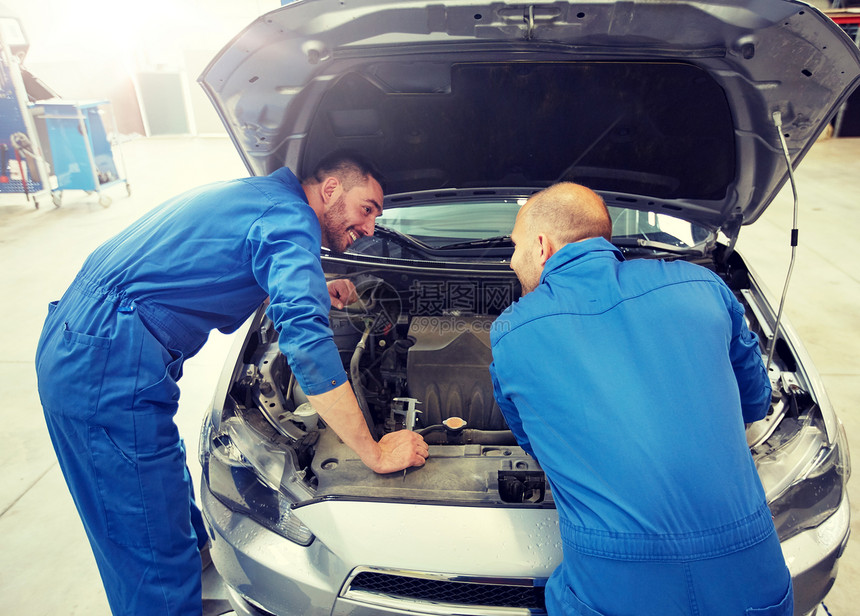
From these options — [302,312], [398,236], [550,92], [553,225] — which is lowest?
[398,236]

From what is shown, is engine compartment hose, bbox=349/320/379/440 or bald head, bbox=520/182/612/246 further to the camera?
engine compartment hose, bbox=349/320/379/440

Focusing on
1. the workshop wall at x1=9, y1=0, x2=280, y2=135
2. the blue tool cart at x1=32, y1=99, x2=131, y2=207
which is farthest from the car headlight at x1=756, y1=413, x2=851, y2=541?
the workshop wall at x1=9, y1=0, x2=280, y2=135

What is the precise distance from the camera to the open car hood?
4.42 ft

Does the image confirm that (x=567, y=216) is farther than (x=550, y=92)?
No

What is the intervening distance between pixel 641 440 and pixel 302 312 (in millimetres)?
735

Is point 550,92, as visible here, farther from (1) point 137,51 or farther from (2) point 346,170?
(1) point 137,51

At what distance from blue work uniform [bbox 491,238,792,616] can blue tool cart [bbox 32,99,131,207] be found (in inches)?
245

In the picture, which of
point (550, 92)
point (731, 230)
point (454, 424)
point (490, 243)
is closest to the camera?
point (454, 424)

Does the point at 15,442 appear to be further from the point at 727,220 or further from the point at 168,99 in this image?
the point at 168,99

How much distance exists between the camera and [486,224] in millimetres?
2342

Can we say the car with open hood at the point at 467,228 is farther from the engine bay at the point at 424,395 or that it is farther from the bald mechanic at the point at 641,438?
the bald mechanic at the point at 641,438

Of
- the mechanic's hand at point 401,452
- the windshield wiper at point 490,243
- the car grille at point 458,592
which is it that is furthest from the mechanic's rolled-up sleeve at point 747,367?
the windshield wiper at point 490,243

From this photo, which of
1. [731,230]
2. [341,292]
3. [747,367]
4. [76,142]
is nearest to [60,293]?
[76,142]

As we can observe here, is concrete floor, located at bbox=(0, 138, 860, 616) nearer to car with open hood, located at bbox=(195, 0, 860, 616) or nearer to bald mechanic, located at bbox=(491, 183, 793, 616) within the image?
car with open hood, located at bbox=(195, 0, 860, 616)
